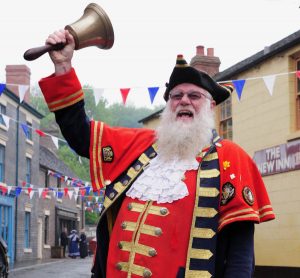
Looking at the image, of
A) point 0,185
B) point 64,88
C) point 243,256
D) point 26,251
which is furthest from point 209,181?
point 26,251

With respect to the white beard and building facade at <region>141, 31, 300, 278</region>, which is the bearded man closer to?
the white beard

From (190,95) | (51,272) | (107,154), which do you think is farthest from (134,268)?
(51,272)

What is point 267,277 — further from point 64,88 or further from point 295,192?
point 64,88

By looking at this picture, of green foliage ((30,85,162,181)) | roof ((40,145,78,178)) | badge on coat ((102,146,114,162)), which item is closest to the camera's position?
badge on coat ((102,146,114,162))

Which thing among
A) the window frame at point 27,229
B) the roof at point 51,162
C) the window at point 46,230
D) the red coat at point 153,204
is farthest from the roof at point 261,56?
the window at point 46,230

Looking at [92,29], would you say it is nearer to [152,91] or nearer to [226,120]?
[152,91]

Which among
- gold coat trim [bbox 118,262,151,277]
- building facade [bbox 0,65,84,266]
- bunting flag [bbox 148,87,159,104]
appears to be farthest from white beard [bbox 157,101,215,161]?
building facade [bbox 0,65,84,266]

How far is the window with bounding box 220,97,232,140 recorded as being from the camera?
664 inches

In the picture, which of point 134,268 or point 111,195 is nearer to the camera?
point 134,268

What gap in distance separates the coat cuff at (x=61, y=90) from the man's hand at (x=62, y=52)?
1.6 inches

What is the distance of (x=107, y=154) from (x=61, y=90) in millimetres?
490

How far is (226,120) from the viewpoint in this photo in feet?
55.9

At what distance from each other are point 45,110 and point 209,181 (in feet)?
243

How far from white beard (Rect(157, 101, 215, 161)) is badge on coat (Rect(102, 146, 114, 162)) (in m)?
0.29
